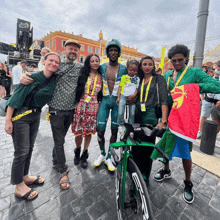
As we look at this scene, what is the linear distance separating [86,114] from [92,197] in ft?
4.60

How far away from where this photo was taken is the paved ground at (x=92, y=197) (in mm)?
1823

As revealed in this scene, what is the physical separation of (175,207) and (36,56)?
70.1 feet

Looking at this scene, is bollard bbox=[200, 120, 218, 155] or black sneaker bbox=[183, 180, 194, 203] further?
bollard bbox=[200, 120, 218, 155]

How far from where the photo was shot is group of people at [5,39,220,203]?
1869 millimetres

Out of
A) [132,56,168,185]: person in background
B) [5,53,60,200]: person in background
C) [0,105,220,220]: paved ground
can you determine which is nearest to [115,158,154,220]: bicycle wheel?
[0,105,220,220]: paved ground

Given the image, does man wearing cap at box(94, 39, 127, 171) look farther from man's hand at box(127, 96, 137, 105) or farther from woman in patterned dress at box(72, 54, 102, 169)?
man's hand at box(127, 96, 137, 105)

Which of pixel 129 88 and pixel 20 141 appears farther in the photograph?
pixel 129 88

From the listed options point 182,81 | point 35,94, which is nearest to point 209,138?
point 182,81

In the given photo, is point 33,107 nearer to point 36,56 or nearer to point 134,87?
point 134,87

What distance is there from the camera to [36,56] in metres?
18.1

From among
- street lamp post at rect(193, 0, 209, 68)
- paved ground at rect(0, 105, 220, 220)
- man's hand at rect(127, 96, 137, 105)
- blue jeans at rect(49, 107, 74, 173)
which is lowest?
paved ground at rect(0, 105, 220, 220)

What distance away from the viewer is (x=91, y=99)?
259 centimetres

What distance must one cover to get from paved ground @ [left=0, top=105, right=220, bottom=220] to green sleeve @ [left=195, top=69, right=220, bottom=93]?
1729 mm

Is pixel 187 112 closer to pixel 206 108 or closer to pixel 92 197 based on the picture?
pixel 92 197
